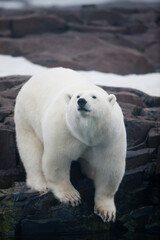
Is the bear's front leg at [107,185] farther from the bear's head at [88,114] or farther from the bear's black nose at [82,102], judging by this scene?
the bear's black nose at [82,102]

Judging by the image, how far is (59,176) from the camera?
5016mm

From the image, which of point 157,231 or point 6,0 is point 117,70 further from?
point 6,0

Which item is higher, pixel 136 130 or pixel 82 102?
pixel 82 102

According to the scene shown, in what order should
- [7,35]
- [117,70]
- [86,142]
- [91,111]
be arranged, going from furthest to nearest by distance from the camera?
1. [7,35]
2. [117,70]
3. [86,142]
4. [91,111]

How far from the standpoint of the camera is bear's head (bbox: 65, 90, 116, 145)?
4.30 metres

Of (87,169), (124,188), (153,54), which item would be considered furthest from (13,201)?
(153,54)

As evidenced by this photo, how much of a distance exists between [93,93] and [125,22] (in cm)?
1113

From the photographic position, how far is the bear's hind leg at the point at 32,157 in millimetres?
5379

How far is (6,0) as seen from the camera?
1684 cm

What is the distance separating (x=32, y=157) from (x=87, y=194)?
2.79ft

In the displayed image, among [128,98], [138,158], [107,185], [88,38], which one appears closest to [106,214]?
[107,185]

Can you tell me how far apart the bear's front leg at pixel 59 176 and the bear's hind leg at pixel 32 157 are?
0.26 m

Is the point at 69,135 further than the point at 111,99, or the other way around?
the point at 69,135

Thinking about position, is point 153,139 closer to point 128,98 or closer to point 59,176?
point 128,98
